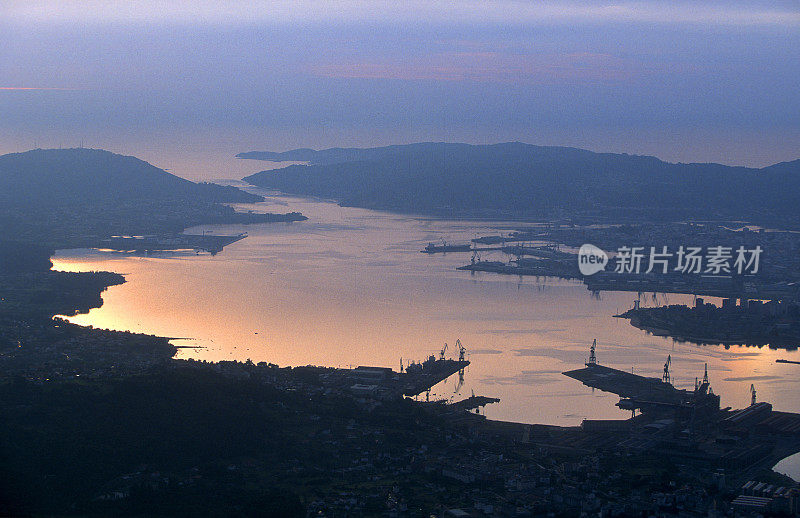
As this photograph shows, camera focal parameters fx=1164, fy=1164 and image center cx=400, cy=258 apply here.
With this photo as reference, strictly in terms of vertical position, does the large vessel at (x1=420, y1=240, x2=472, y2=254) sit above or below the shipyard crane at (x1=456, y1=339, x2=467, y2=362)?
above

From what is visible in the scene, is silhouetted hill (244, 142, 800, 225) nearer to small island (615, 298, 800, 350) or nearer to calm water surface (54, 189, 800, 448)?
calm water surface (54, 189, 800, 448)

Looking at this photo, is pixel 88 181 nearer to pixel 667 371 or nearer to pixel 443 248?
pixel 443 248

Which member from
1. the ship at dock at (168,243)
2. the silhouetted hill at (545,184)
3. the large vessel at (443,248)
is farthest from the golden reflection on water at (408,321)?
the silhouetted hill at (545,184)

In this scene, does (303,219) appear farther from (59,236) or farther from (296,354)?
(296,354)

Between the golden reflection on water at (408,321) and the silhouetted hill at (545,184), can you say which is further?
the silhouetted hill at (545,184)

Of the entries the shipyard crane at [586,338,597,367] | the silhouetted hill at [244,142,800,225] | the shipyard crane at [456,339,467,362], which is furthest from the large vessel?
the shipyard crane at [586,338,597,367]

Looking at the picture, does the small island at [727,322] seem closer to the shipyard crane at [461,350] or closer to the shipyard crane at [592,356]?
the shipyard crane at [592,356]
